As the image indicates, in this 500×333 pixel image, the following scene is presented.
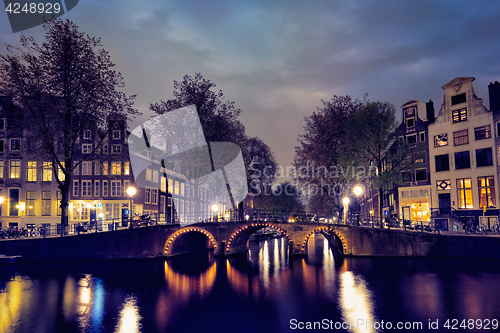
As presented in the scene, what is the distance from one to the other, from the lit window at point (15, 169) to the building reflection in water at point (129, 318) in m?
37.9

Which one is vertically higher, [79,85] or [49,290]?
[79,85]

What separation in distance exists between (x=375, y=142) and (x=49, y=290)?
32.3m

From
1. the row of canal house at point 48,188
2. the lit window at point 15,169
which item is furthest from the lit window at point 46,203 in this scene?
the lit window at point 15,169

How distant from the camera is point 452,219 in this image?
143 ft

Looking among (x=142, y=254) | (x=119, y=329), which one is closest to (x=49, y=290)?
(x=119, y=329)

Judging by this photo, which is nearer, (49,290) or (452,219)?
(49,290)

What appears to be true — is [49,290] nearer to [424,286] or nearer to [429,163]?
[424,286]

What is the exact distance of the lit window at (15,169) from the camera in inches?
1978

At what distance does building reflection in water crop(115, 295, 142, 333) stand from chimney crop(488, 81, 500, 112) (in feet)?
135

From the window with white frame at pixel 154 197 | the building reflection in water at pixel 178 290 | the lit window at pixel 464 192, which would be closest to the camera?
the building reflection in water at pixel 178 290

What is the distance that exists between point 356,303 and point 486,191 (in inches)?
1202

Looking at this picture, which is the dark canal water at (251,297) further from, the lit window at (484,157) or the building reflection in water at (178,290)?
the lit window at (484,157)

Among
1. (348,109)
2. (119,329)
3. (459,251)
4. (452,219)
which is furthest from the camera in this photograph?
(348,109)

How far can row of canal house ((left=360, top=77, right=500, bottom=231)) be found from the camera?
41750mm
